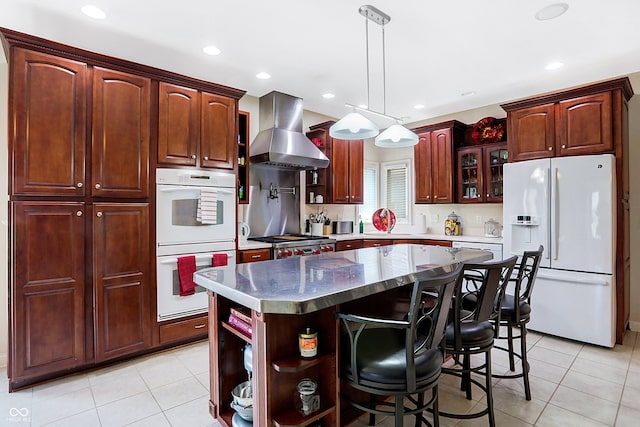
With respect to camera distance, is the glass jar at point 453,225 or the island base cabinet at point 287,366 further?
the glass jar at point 453,225

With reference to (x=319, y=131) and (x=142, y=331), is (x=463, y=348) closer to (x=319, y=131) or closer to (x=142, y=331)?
(x=142, y=331)

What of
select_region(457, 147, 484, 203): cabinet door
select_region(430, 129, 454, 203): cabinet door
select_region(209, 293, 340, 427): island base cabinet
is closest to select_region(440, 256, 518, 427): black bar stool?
select_region(209, 293, 340, 427): island base cabinet

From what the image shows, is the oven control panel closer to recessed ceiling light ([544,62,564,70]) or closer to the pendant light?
the pendant light

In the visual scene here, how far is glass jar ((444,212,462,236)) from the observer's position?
16.3 feet

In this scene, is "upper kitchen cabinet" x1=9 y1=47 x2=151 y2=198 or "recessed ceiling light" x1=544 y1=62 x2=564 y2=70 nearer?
"upper kitchen cabinet" x1=9 y1=47 x2=151 y2=198

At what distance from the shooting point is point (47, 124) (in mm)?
2559

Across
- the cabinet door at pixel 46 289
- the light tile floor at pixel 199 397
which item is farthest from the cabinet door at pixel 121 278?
the light tile floor at pixel 199 397

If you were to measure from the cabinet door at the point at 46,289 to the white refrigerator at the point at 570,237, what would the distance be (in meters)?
4.19

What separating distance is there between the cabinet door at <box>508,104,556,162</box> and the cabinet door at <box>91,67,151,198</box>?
3819 millimetres

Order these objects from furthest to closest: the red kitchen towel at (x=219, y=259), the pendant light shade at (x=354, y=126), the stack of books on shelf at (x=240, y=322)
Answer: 1. the red kitchen towel at (x=219, y=259)
2. the pendant light shade at (x=354, y=126)
3. the stack of books on shelf at (x=240, y=322)

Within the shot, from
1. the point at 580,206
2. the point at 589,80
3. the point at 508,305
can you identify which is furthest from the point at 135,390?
the point at 589,80

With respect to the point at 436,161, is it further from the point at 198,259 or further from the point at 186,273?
the point at 186,273

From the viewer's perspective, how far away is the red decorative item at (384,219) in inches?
217

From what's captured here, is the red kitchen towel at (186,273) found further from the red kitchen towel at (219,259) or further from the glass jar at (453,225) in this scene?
the glass jar at (453,225)
